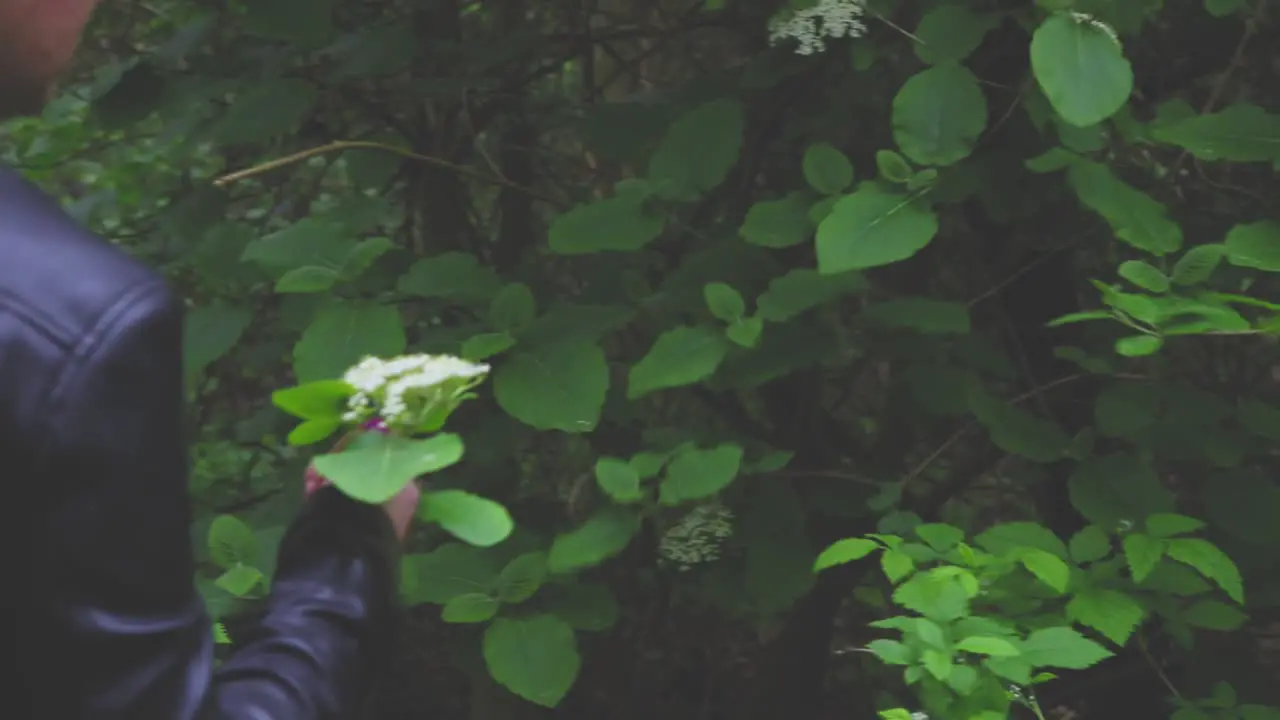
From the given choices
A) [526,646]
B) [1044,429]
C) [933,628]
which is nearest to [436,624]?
[526,646]

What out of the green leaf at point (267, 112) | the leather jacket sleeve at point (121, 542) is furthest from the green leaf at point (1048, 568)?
the green leaf at point (267, 112)

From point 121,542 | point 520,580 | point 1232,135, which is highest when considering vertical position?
point 121,542

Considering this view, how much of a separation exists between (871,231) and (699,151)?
0.48 meters

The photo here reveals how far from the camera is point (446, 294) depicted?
2.46 meters

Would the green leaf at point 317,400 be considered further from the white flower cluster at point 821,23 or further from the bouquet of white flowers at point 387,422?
the white flower cluster at point 821,23

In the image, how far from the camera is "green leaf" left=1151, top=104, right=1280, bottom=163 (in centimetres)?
217

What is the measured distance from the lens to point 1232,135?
2195 millimetres

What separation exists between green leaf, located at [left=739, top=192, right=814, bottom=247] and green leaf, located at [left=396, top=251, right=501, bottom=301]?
20.7 inches

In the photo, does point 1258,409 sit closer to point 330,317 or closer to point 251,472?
point 330,317

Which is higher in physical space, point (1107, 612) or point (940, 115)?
point (940, 115)

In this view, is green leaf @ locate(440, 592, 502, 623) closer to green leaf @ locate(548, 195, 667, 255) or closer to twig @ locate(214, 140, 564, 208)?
green leaf @ locate(548, 195, 667, 255)

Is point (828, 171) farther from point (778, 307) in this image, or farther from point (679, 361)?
point (679, 361)

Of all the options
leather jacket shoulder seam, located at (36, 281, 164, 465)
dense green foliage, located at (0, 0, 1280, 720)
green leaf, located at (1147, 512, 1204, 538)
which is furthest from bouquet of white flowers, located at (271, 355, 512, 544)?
green leaf, located at (1147, 512, 1204, 538)

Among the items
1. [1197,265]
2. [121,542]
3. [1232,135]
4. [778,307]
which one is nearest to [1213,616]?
[1197,265]
